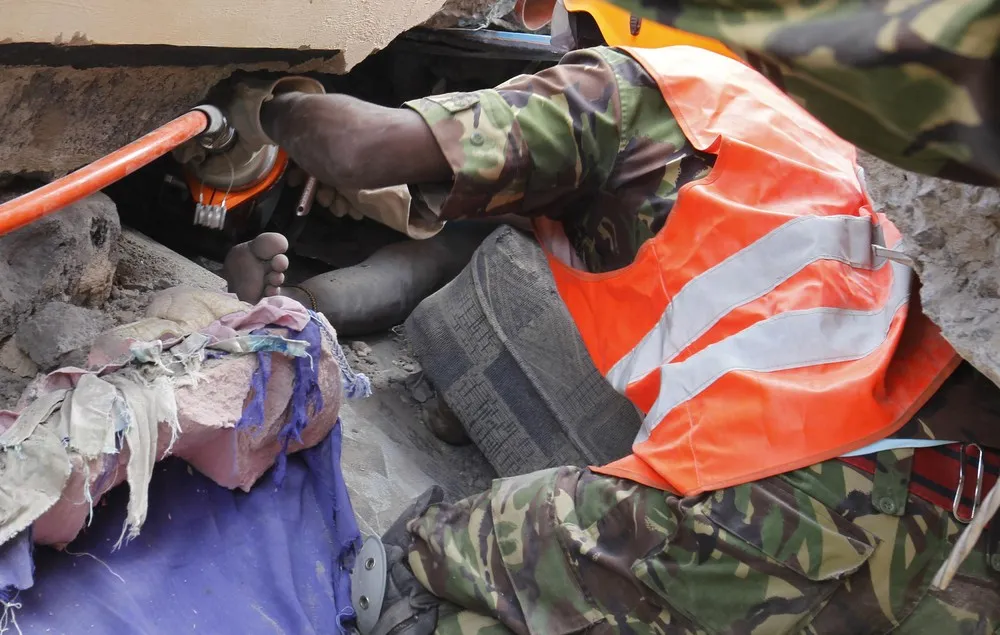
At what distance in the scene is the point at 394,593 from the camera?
152 cm

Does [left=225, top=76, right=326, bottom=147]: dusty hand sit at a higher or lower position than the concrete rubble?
higher

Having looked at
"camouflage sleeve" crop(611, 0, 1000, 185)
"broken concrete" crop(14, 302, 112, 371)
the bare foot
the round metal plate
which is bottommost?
the round metal plate

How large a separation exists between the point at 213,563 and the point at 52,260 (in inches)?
23.3

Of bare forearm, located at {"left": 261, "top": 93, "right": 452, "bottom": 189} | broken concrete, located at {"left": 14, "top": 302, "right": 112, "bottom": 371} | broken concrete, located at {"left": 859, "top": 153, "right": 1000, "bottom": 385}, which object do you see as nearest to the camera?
broken concrete, located at {"left": 859, "top": 153, "right": 1000, "bottom": 385}

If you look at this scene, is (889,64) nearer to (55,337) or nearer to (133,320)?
(55,337)

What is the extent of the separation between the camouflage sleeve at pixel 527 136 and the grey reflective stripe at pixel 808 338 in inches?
15.0

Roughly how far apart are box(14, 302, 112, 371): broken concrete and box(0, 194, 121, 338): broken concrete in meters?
0.03

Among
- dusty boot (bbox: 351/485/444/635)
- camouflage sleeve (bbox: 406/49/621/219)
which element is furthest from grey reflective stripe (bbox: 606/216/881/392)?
dusty boot (bbox: 351/485/444/635)

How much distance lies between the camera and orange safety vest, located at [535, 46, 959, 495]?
3.74 feet

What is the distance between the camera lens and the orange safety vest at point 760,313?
114cm

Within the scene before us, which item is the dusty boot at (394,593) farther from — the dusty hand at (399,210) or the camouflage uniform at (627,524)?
the dusty hand at (399,210)

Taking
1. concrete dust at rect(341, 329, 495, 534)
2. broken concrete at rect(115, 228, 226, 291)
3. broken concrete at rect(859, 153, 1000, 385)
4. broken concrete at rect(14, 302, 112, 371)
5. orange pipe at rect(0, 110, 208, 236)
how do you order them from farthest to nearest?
1. concrete dust at rect(341, 329, 495, 534)
2. broken concrete at rect(115, 228, 226, 291)
3. broken concrete at rect(14, 302, 112, 371)
4. orange pipe at rect(0, 110, 208, 236)
5. broken concrete at rect(859, 153, 1000, 385)

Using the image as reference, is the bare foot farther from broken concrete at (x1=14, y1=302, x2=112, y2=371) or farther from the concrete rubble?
broken concrete at (x1=14, y1=302, x2=112, y2=371)

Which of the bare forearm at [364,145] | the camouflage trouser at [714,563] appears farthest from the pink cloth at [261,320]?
the camouflage trouser at [714,563]
